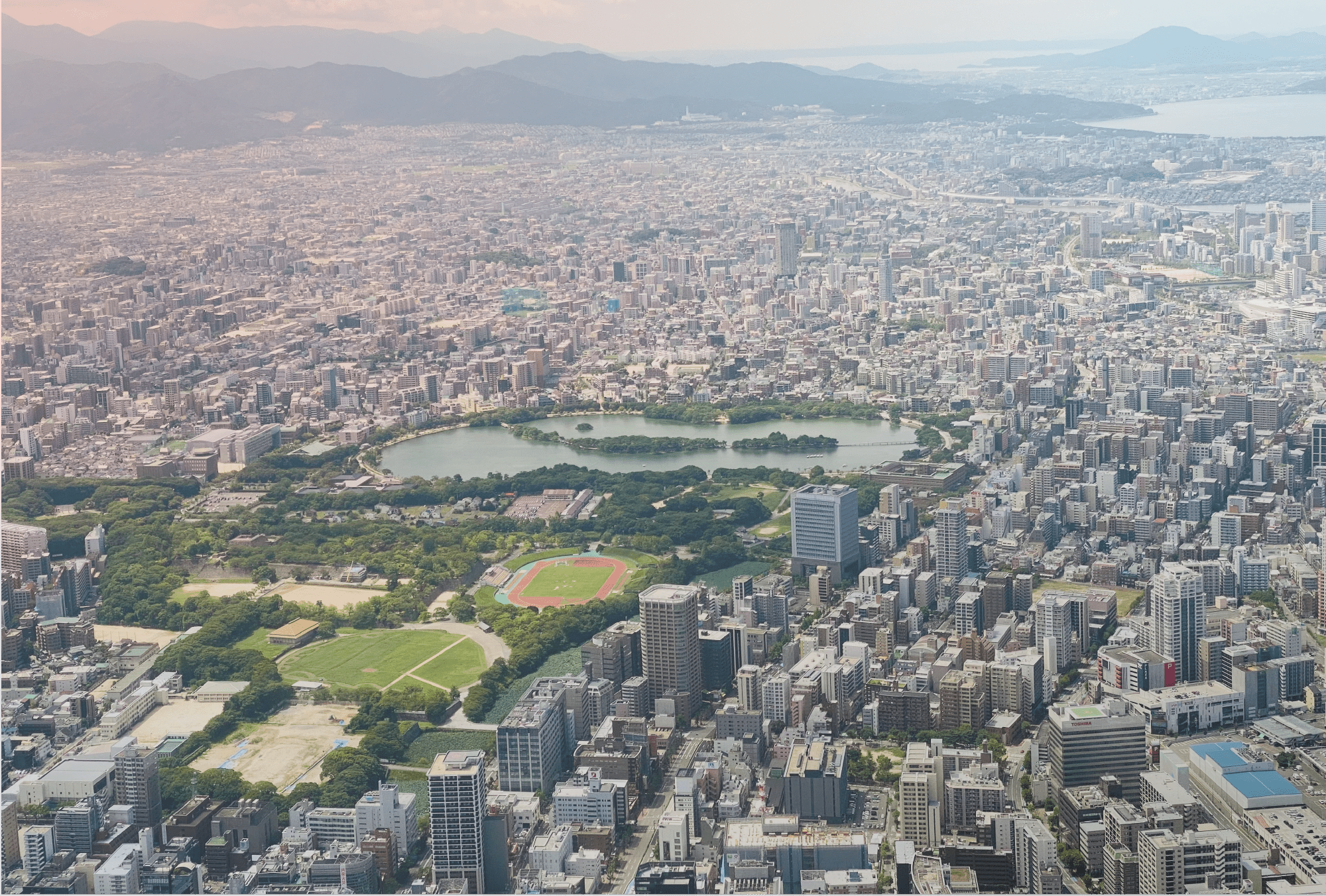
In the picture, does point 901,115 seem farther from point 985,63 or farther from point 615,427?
point 985,63

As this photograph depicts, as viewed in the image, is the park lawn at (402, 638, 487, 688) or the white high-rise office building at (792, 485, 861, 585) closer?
the park lawn at (402, 638, 487, 688)

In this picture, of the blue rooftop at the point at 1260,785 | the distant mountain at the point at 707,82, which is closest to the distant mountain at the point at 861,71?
the distant mountain at the point at 707,82

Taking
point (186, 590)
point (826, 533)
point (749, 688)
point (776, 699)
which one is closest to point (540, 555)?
A: point (826, 533)

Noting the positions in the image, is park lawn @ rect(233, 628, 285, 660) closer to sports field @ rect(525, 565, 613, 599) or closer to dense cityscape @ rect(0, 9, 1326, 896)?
dense cityscape @ rect(0, 9, 1326, 896)

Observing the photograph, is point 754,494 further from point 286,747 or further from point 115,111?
point 115,111

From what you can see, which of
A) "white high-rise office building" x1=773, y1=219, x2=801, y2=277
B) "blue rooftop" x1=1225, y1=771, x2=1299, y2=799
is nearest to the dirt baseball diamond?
"blue rooftop" x1=1225, y1=771, x2=1299, y2=799
